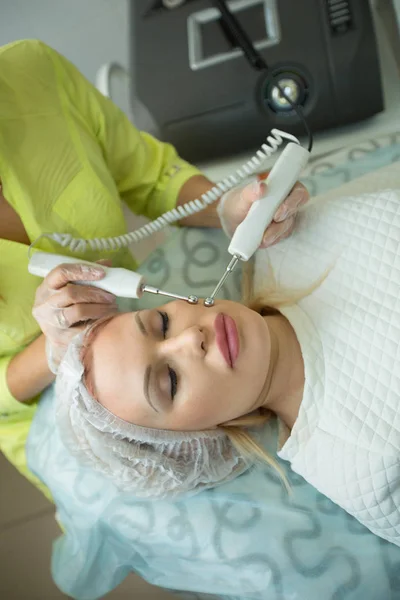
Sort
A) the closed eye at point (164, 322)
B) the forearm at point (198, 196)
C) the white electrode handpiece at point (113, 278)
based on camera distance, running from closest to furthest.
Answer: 1. the white electrode handpiece at point (113, 278)
2. the closed eye at point (164, 322)
3. the forearm at point (198, 196)

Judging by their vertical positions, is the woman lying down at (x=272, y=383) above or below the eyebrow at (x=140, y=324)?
below

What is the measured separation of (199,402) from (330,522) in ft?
1.04

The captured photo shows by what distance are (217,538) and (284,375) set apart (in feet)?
1.01

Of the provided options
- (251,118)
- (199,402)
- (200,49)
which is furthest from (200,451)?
(200,49)

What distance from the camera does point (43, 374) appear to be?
0.93 m

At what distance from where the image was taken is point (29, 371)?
922mm

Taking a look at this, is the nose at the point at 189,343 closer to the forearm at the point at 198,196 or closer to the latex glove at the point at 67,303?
the latex glove at the point at 67,303

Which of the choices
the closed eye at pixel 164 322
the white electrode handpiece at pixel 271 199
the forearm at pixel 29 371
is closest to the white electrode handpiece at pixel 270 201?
the white electrode handpiece at pixel 271 199

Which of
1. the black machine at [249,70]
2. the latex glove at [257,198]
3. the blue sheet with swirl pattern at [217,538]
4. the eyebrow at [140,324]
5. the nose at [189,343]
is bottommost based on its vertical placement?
the blue sheet with swirl pattern at [217,538]

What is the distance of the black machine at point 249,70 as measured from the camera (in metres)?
1.11

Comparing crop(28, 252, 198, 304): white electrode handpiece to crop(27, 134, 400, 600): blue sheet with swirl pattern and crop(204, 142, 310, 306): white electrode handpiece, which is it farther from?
crop(27, 134, 400, 600): blue sheet with swirl pattern

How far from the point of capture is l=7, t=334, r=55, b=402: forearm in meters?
0.91

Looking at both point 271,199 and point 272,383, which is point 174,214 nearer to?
point 271,199

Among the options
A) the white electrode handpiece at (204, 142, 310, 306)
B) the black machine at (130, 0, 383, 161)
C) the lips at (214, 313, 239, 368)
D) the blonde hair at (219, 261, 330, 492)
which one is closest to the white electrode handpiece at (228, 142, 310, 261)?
the white electrode handpiece at (204, 142, 310, 306)
